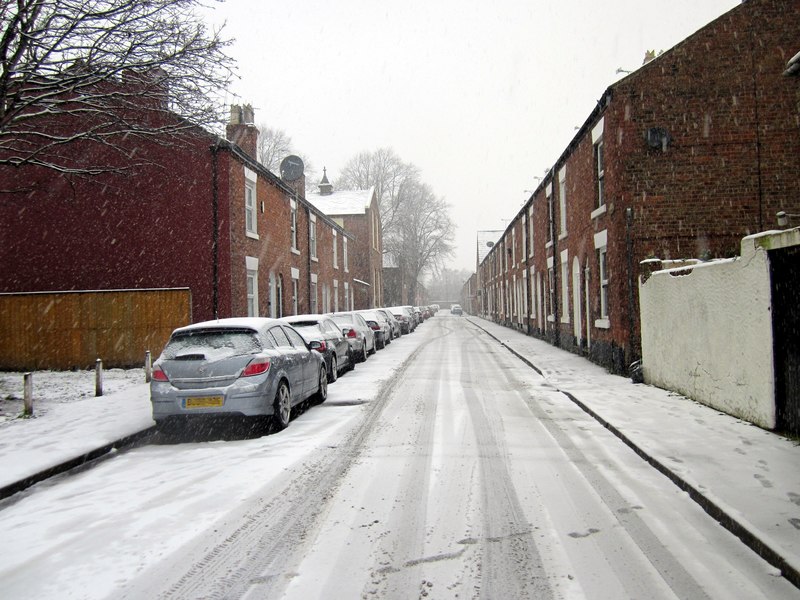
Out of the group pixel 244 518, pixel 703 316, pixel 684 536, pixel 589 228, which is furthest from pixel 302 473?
pixel 589 228

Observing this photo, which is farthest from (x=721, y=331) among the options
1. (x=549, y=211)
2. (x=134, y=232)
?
(x=134, y=232)

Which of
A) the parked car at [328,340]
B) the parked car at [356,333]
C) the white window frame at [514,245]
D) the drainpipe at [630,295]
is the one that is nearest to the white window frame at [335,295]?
the white window frame at [514,245]

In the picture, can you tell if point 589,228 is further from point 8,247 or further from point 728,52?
point 8,247

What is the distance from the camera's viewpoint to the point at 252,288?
19.0 meters

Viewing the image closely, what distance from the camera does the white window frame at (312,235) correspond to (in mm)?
26844

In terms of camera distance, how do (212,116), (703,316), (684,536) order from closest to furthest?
1. (684,536)
2. (703,316)
3. (212,116)

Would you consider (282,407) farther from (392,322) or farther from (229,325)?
(392,322)

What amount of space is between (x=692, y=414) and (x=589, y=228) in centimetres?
795

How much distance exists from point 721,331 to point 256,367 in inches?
238

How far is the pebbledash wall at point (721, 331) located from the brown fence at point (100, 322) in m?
11.9

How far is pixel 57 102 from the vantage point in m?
9.62

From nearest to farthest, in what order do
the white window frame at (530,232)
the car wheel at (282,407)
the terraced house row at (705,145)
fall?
the car wheel at (282,407) < the terraced house row at (705,145) < the white window frame at (530,232)

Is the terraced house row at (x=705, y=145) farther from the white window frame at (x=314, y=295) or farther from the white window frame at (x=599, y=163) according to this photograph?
the white window frame at (x=314, y=295)

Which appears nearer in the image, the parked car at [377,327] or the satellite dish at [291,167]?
the parked car at [377,327]
